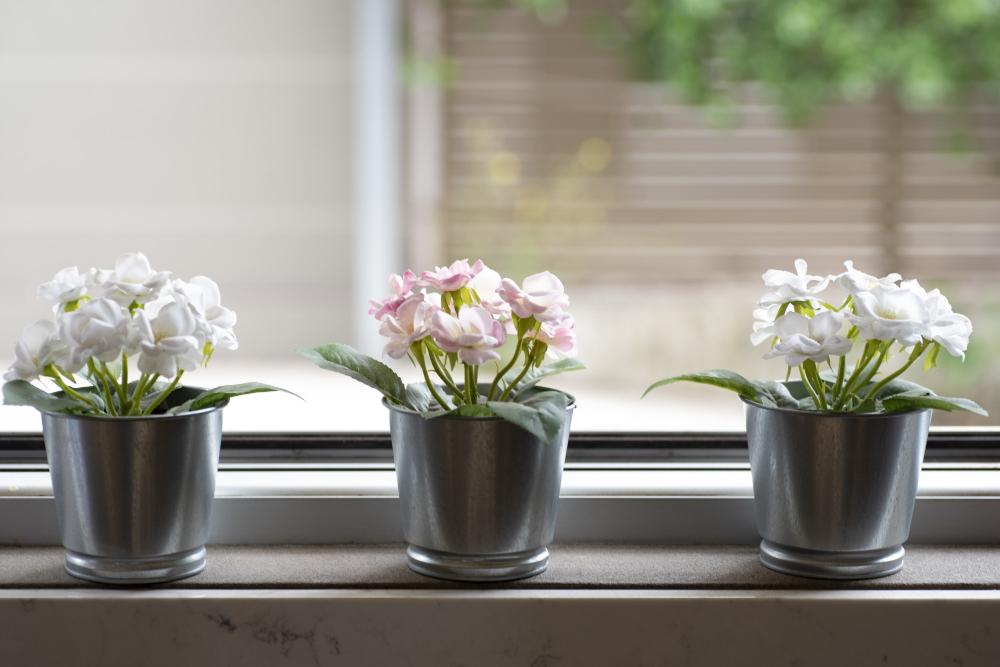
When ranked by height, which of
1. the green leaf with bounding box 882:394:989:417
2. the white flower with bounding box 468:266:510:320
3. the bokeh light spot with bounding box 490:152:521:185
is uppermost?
the bokeh light spot with bounding box 490:152:521:185

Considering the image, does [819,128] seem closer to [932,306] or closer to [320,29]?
[320,29]

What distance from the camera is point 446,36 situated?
11.1 feet

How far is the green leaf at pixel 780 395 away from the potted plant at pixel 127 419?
34 centimetres

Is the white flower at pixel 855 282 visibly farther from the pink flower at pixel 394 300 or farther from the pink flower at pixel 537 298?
the pink flower at pixel 394 300

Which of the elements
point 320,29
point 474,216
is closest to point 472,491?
point 474,216

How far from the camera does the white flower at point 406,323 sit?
54 centimetres

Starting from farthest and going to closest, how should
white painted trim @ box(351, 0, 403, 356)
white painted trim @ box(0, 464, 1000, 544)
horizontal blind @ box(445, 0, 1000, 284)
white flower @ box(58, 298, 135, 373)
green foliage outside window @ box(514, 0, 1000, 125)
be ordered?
1. white painted trim @ box(351, 0, 403, 356)
2. horizontal blind @ box(445, 0, 1000, 284)
3. green foliage outside window @ box(514, 0, 1000, 125)
4. white painted trim @ box(0, 464, 1000, 544)
5. white flower @ box(58, 298, 135, 373)

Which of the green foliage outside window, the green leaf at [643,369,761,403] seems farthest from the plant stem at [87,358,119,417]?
the green foliage outside window

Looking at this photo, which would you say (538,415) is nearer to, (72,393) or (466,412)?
(466,412)

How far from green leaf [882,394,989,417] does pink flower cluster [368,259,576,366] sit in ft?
0.70

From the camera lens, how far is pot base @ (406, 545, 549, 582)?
551 mm

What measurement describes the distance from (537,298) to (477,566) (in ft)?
0.60

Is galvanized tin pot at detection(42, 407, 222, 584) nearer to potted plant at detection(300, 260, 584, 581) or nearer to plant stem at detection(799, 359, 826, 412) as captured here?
potted plant at detection(300, 260, 584, 581)

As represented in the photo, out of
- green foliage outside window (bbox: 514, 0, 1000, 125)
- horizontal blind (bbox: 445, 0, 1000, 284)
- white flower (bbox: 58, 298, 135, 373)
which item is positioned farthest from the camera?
horizontal blind (bbox: 445, 0, 1000, 284)
